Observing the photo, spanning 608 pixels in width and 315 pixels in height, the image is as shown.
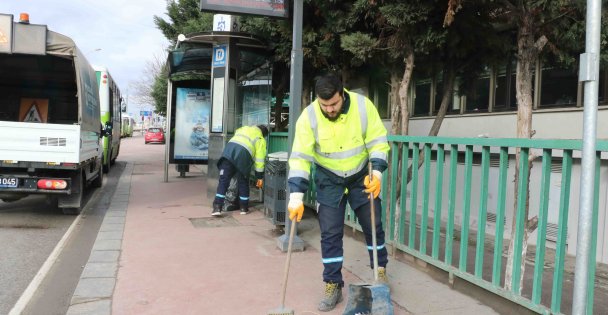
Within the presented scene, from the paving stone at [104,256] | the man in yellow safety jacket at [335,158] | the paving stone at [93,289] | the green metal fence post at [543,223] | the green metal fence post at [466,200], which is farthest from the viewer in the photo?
the paving stone at [104,256]

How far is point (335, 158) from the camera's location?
3.96 m

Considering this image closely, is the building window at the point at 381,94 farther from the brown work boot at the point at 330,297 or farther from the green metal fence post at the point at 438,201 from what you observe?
the brown work boot at the point at 330,297

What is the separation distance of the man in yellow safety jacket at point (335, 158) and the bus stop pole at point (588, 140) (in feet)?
5.13

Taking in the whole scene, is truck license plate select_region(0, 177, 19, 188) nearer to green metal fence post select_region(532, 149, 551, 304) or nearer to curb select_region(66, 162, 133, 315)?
curb select_region(66, 162, 133, 315)

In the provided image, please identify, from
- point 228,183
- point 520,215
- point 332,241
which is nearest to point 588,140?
point 520,215

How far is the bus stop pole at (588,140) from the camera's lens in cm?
233

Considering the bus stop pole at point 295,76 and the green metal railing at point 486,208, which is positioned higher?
the bus stop pole at point 295,76

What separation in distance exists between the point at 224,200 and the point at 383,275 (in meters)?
4.54

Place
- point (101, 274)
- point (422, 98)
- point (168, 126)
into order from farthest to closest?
point (168, 126)
point (422, 98)
point (101, 274)

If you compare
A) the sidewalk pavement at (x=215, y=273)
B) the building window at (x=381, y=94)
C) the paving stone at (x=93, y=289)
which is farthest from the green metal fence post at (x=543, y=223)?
the building window at (x=381, y=94)

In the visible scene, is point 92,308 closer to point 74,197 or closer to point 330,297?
point 330,297

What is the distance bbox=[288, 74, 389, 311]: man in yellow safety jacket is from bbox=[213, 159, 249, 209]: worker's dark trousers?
4140 mm

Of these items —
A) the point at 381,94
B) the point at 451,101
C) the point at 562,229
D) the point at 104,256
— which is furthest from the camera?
the point at 381,94

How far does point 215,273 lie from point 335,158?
1.83 meters
